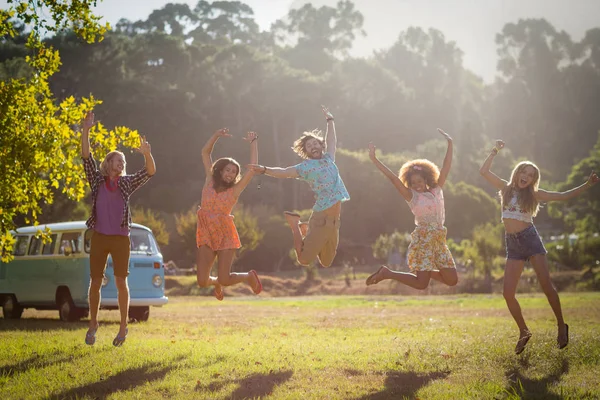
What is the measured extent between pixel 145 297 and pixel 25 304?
→ 3345 mm

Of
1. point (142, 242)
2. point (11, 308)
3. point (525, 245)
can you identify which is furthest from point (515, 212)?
point (11, 308)

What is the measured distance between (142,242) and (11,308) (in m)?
3.96

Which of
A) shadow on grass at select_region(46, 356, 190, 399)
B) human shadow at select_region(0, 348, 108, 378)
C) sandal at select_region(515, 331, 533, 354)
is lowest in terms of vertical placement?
human shadow at select_region(0, 348, 108, 378)

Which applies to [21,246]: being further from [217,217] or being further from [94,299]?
[217,217]

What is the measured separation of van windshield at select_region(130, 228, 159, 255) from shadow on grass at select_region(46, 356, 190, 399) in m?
8.14

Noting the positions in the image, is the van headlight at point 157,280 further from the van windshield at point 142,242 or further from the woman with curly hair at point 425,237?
the woman with curly hair at point 425,237

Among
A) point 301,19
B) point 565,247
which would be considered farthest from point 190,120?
point 301,19

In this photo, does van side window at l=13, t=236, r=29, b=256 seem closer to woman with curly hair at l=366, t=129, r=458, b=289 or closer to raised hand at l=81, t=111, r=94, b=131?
raised hand at l=81, t=111, r=94, b=131

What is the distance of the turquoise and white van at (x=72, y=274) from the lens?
1598 cm

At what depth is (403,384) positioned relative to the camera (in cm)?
760

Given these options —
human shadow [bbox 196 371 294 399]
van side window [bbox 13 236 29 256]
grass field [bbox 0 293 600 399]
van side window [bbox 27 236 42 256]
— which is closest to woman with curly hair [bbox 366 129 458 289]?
grass field [bbox 0 293 600 399]

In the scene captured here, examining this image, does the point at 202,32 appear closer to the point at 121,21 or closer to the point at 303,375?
the point at 121,21

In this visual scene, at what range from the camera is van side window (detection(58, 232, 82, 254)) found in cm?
1627

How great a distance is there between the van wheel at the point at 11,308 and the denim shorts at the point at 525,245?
12899 millimetres
